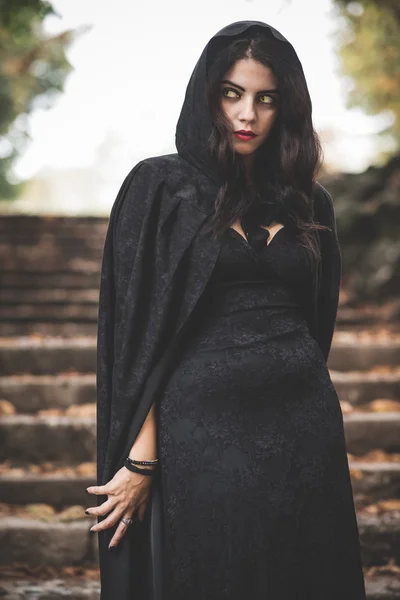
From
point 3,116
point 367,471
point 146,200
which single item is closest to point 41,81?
point 3,116

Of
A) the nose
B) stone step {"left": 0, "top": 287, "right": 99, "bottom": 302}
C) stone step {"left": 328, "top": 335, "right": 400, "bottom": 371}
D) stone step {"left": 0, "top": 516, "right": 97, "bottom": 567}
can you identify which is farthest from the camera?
stone step {"left": 0, "top": 287, "right": 99, "bottom": 302}

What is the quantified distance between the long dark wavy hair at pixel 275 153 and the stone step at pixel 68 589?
1820 millimetres

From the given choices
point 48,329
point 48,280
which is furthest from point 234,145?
point 48,280

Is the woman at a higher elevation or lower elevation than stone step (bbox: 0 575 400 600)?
higher

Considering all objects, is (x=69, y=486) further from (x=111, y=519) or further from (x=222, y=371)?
(x=222, y=371)

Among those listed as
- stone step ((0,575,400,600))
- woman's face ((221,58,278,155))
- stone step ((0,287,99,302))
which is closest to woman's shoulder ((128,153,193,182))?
woman's face ((221,58,278,155))

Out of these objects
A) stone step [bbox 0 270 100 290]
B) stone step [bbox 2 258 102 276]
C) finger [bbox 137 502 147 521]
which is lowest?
finger [bbox 137 502 147 521]

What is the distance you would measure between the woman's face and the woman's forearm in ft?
2.57

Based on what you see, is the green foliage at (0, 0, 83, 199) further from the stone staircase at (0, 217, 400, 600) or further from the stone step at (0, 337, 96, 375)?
the stone step at (0, 337, 96, 375)

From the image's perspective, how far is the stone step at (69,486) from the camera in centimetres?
353

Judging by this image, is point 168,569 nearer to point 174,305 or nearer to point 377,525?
point 174,305

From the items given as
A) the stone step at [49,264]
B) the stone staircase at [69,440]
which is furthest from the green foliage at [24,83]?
the stone staircase at [69,440]

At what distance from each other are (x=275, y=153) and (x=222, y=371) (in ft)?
2.28

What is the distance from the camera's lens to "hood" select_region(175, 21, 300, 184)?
6.32ft
